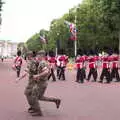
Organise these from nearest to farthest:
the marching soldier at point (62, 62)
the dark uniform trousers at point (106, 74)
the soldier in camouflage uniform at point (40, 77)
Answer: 1. the soldier in camouflage uniform at point (40, 77)
2. the dark uniform trousers at point (106, 74)
3. the marching soldier at point (62, 62)

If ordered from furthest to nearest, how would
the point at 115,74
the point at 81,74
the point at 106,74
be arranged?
the point at 115,74
the point at 81,74
the point at 106,74

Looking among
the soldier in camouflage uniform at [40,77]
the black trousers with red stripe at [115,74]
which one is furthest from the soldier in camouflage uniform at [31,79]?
the black trousers with red stripe at [115,74]

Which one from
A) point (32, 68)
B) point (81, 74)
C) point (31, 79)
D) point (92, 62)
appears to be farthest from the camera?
point (92, 62)

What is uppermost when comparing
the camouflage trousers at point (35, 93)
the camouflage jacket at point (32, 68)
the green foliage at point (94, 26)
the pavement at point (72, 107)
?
the green foliage at point (94, 26)

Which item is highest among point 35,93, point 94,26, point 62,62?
point 94,26

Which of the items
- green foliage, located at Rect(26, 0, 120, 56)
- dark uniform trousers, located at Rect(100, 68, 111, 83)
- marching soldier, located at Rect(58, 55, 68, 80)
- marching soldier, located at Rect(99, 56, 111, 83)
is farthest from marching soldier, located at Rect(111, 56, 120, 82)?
green foliage, located at Rect(26, 0, 120, 56)

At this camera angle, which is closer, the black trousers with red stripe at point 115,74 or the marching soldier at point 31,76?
the marching soldier at point 31,76

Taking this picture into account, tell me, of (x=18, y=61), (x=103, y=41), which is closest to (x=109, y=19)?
(x=103, y=41)

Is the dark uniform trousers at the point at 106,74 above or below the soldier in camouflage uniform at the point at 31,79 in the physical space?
below

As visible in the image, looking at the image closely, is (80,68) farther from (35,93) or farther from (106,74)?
(35,93)

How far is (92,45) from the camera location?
93438 millimetres

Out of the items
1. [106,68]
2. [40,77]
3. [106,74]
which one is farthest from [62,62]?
[40,77]

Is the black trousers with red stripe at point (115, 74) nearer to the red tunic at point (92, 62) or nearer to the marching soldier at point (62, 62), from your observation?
the red tunic at point (92, 62)

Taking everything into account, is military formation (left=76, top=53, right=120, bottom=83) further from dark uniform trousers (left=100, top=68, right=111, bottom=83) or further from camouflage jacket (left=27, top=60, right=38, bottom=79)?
camouflage jacket (left=27, top=60, right=38, bottom=79)
